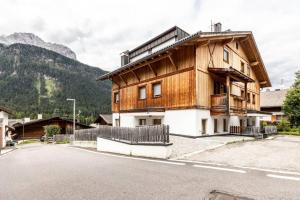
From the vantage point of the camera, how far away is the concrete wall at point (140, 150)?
11.0 meters

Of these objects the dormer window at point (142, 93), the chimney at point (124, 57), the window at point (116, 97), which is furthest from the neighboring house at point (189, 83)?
the chimney at point (124, 57)

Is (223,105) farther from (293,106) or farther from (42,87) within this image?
(42,87)

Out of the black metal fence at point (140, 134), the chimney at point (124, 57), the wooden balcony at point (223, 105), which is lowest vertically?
the black metal fence at point (140, 134)

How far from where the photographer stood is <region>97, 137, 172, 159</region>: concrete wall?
11.0m

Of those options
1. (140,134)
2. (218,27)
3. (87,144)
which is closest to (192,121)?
(140,134)

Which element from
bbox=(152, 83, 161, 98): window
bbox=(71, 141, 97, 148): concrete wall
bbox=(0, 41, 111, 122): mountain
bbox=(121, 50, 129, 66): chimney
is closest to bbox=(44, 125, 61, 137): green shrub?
bbox=(71, 141, 97, 148): concrete wall

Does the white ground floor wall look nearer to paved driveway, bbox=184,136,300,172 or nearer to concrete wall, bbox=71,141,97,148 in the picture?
concrete wall, bbox=71,141,97,148

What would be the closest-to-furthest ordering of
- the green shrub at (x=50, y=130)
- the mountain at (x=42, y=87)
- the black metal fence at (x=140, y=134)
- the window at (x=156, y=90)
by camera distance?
the black metal fence at (x=140, y=134) → the window at (x=156, y=90) → the green shrub at (x=50, y=130) → the mountain at (x=42, y=87)

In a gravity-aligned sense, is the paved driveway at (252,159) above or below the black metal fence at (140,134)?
below

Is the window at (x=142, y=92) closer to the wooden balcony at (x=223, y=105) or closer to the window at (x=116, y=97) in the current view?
the window at (x=116, y=97)

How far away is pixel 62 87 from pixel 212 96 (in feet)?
549

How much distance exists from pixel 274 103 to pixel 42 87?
160 metres

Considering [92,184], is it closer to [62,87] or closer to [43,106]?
[43,106]

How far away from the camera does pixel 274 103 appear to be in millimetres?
43844
